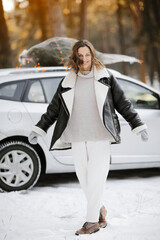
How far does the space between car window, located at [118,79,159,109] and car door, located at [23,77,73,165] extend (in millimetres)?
1010

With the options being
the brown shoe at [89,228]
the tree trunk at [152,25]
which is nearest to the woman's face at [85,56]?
the brown shoe at [89,228]

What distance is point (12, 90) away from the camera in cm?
563

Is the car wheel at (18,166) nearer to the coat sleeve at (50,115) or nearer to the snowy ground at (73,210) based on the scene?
the snowy ground at (73,210)

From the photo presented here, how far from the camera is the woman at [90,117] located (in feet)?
12.2

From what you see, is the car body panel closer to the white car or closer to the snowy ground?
the white car

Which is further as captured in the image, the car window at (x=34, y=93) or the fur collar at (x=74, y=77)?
the car window at (x=34, y=93)

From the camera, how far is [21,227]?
423cm

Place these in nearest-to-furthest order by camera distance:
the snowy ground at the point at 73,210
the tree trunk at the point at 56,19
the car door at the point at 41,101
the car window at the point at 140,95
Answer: the snowy ground at the point at 73,210 → the car door at the point at 41,101 → the car window at the point at 140,95 → the tree trunk at the point at 56,19

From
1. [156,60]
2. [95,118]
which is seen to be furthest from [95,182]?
[156,60]

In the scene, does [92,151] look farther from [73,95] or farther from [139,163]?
[139,163]

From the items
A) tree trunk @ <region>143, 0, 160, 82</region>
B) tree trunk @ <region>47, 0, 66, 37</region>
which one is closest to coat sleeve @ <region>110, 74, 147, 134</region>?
tree trunk @ <region>47, 0, 66, 37</region>

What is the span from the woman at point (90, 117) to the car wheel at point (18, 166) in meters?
1.61

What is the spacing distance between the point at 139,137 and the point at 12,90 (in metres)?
1.82

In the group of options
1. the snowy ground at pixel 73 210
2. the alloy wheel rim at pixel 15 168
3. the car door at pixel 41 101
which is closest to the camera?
the snowy ground at pixel 73 210
